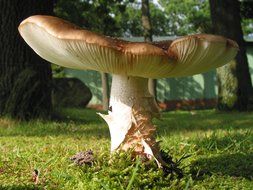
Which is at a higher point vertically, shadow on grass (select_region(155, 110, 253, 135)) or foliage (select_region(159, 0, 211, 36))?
foliage (select_region(159, 0, 211, 36))

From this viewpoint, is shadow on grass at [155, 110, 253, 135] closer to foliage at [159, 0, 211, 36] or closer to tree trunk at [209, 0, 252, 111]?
tree trunk at [209, 0, 252, 111]

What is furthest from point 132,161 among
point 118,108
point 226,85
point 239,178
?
Result: point 226,85

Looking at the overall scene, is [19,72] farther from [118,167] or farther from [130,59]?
[130,59]

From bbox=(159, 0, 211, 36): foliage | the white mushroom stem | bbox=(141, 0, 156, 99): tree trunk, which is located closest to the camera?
the white mushroom stem

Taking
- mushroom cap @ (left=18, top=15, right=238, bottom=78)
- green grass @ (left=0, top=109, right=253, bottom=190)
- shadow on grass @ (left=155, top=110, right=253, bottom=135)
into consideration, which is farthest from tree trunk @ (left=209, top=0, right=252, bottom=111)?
mushroom cap @ (left=18, top=15, right=238, bottom=78)

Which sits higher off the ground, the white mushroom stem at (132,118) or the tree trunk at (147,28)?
the tree trunk at (147,28)

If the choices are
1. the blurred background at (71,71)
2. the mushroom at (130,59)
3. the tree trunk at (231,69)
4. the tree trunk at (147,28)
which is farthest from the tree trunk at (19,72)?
the tree trunk at (147,28)

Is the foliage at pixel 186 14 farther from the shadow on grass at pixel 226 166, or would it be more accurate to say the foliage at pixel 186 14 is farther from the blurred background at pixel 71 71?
the shadow on grass at pixel 226 166
